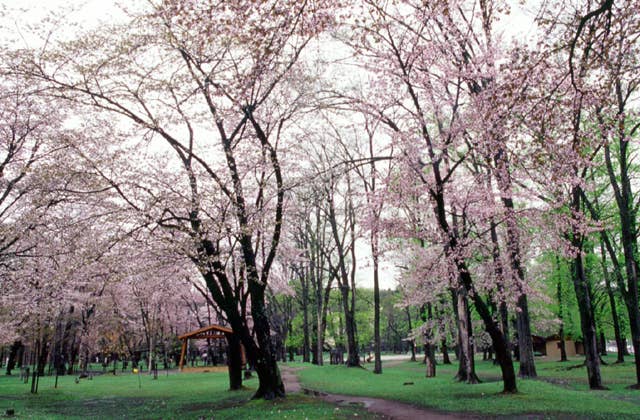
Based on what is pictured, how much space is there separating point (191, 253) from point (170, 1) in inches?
309

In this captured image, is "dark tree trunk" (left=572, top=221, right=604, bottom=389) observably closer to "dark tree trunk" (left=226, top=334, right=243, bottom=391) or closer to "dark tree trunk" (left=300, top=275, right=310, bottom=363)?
"dark tree trunk" (left=226, top=334, right=243, bottom=391)

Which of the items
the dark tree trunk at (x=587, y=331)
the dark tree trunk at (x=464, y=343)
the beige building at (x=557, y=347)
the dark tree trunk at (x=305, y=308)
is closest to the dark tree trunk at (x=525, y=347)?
the dark tree trunk at (x=464, y=343)

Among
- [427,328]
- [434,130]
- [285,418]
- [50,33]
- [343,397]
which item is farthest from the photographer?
[427,328]

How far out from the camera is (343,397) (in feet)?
51.6

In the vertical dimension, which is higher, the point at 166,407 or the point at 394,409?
the point at 394,409

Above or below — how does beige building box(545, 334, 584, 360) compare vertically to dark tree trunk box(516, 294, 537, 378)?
below

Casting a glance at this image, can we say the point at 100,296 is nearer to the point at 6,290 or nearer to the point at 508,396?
the point at 6,290

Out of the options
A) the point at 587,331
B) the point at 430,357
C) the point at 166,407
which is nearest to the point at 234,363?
the point at 166,407

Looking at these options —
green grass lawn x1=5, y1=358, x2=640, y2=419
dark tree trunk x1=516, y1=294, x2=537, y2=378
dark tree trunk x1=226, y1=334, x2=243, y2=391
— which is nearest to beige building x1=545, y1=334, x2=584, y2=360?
green grass lawn x1=5, y1=358, x2=640, y2=419

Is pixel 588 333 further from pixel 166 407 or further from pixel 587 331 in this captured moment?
pixel 166 407

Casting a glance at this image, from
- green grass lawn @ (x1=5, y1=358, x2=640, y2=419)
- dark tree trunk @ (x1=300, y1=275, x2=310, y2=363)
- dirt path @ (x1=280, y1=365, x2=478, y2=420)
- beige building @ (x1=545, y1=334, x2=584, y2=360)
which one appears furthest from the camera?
beige building @ (x1=545, y1=334, x2=584, y2=360)

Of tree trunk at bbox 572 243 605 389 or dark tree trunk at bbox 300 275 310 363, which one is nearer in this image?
tree trunk at bbox 572 243 605 389

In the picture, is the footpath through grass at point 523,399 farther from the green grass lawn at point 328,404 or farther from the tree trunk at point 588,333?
the tree trunk at point 588,333

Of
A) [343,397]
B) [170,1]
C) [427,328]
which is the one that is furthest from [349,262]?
[170,1]
